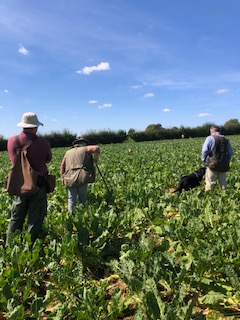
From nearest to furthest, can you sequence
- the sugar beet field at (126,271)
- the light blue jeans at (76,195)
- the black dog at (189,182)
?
the sugar beet field at (126,271)
the light blue jeans at (76,195)
the black dog at (189,182)

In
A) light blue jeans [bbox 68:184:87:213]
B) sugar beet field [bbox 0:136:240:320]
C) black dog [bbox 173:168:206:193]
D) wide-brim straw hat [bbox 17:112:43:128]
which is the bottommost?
sugar beet field [bbox 0:136:240:320]

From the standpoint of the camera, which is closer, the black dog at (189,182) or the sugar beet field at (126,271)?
the sugar beet field at (126,271)

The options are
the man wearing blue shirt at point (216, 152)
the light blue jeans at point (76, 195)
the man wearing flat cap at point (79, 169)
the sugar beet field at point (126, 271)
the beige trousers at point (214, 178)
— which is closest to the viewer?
the sugar beet field at point (126, 271)

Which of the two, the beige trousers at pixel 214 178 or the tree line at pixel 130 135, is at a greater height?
the tree line at pixel 130 135

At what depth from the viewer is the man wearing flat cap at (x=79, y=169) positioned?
5898mm

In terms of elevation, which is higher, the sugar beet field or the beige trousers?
the beige trousers

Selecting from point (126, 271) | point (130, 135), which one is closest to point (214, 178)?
point (126, 271)

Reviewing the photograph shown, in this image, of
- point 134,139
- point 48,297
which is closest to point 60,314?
point 48,297

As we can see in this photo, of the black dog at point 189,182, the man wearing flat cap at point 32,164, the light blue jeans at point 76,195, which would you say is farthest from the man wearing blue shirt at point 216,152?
the man wearing flat cap at point 32,164

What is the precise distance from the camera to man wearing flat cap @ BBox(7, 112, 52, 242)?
4566 millimetres

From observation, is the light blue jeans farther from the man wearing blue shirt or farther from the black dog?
the black dog

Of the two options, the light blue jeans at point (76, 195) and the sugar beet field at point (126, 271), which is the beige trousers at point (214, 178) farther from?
the light blue jeans at point (76, 195)

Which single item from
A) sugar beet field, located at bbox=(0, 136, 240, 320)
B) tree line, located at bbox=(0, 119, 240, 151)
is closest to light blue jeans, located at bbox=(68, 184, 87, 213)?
sugar beet field, located at bbox=(0, 136, 240, 320)

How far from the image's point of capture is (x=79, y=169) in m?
5.92
